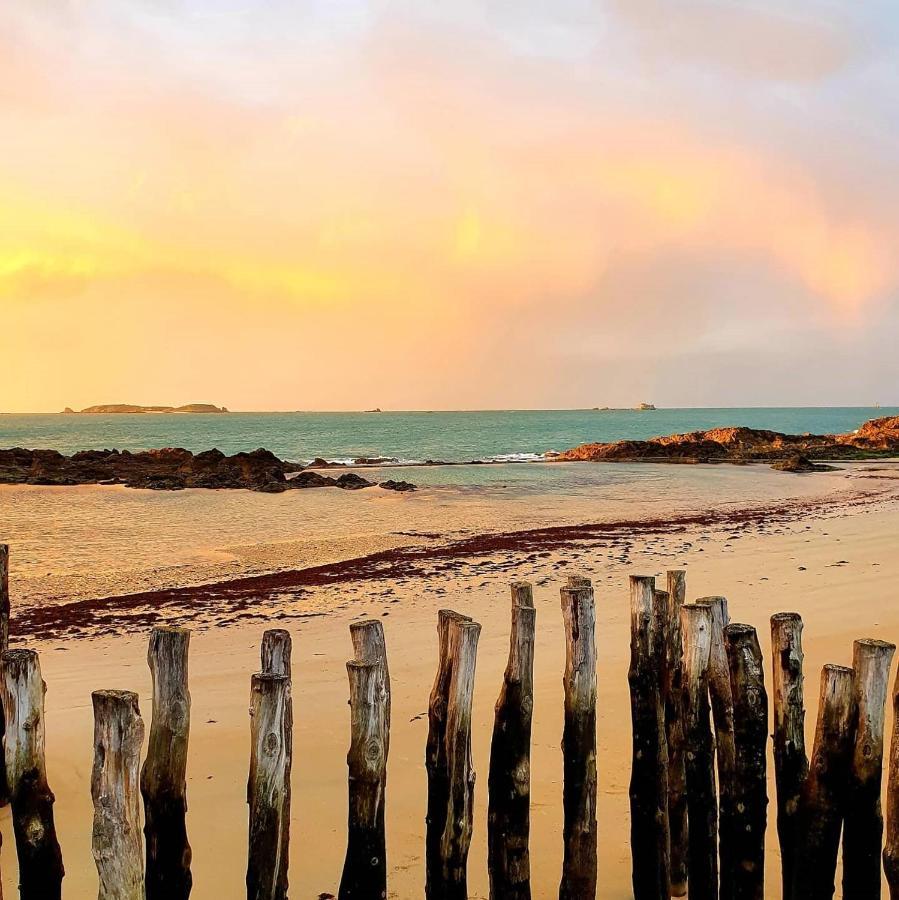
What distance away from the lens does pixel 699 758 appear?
3822mm

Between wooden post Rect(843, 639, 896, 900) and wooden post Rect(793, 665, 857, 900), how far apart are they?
0.03 metres

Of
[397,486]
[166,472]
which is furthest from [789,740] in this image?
[166,472]

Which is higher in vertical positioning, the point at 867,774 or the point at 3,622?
the point at 3,622

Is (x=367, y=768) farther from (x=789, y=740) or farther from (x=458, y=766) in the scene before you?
(x=789, y=740)

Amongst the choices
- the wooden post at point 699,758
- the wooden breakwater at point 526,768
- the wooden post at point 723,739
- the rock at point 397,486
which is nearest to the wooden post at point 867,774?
the wooden breakwater at point 526,768

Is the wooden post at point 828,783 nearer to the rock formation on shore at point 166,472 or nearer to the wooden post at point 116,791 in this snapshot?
the wooden post at point 116,791

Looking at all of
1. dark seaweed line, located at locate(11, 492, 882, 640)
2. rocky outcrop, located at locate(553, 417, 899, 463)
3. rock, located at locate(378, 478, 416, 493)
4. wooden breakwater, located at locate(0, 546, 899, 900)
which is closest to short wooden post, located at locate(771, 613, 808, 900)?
wooden breakwater, located at locate(0, 546, 899, 900)

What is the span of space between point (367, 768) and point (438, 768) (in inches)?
14.6

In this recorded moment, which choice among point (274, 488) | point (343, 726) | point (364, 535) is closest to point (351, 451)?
point (274, 488)

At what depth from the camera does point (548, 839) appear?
4.59m

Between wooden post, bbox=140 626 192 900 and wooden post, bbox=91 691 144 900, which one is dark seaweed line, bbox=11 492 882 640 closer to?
wooden post, bbox=140 626 192 900

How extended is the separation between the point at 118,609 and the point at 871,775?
10025 mm

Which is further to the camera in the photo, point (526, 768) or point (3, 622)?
point (3, 622)

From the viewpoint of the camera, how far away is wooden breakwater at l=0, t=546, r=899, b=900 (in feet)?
10.8
